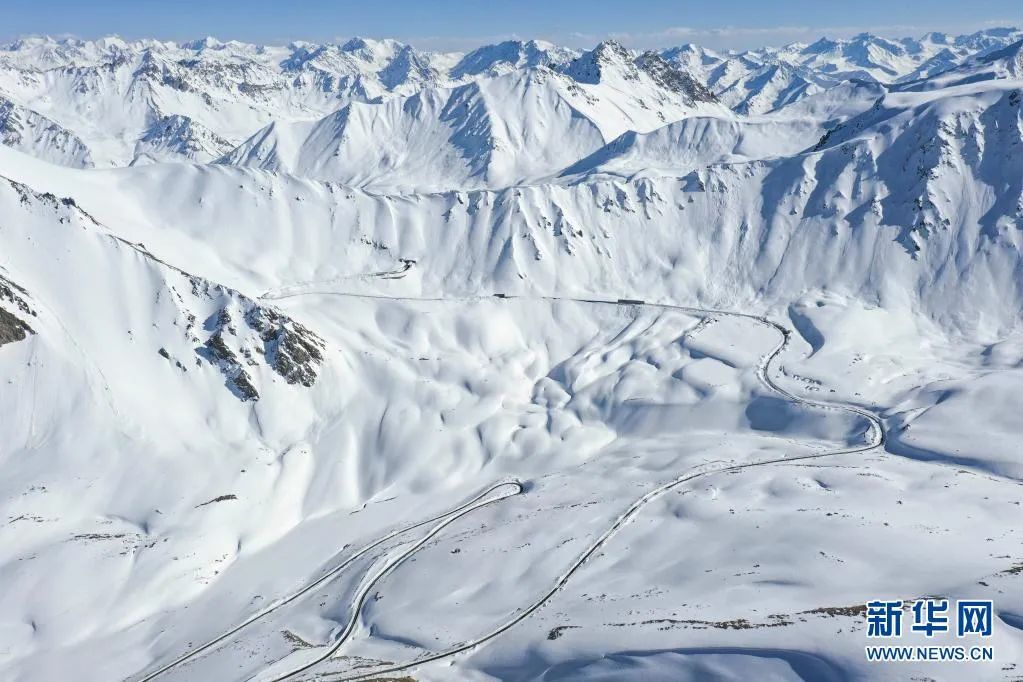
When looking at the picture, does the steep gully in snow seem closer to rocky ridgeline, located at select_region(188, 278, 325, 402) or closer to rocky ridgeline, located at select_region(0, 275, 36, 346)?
rocky ridgeline, located at select_region(188, 278, 325, 402)

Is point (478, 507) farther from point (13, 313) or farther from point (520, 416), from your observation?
point (13, 313)

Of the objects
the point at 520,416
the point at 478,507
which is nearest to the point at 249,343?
the point at 520,416

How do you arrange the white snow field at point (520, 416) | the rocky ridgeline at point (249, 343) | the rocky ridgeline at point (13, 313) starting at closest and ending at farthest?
the white snow field at point (520, 416)
the rocky ridgeline at point (13, 313)
the rocky ridgeline at point (249, 343)

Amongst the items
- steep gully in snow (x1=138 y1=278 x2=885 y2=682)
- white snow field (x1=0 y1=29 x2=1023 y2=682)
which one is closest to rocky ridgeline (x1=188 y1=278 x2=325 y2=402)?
white snow field (x1=0 y1=29 x2=1023 y2=682)

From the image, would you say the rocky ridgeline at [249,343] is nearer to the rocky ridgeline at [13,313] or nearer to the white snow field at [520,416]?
the white snow field at [520,416]

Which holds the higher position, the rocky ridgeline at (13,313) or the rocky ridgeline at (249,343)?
the rocky ridgeline at (13,313)

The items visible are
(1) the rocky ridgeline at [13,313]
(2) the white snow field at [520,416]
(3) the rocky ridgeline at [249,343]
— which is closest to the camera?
(2) the white snow field at [520,416]

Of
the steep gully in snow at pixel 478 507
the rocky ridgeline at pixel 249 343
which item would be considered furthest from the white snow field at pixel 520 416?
the rocky ridgeline at pixel 249 343

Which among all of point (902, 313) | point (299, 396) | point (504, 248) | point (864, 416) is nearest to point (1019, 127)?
point (902, 313)

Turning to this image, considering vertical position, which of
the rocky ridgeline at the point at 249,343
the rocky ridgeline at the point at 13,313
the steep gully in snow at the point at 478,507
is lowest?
the steep gully in snow at the point at 478,507
